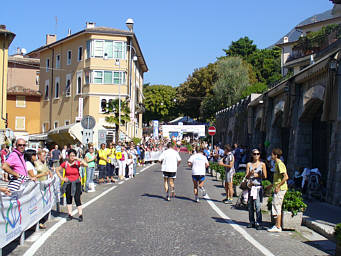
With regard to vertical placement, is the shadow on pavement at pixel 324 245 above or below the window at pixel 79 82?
below

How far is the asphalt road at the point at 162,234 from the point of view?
791cm

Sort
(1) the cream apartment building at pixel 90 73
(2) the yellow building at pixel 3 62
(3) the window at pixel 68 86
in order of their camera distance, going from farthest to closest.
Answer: (3) the window at pixel 68 86 < (1) the cream apartment building at pixel 90 73 < (2) the yellow building at pixel 3 62

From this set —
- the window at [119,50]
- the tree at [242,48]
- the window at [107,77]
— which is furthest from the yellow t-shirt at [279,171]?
the tree at [242,48]

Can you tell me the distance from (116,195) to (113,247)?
8.20 metres

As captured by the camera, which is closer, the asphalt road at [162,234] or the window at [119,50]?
the asphalt road at [162,234]

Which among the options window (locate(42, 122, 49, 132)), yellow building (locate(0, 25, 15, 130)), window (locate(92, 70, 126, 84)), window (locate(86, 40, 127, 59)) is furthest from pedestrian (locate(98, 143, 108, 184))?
window (locate(42, 122, 49, 132))

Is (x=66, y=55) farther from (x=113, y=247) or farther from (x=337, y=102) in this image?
(x=113, y=247)

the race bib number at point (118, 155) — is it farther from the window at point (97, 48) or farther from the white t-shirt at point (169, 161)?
the window at point (97, 48)

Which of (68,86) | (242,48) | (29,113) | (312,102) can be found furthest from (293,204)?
(242,48)

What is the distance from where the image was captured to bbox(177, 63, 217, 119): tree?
6950cm

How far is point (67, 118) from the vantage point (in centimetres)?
5069

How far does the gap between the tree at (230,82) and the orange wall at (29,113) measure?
2267cm

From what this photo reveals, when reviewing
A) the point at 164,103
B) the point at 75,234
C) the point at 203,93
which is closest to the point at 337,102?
the point at 75,234

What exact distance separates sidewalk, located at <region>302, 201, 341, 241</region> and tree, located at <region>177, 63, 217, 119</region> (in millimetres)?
53336
